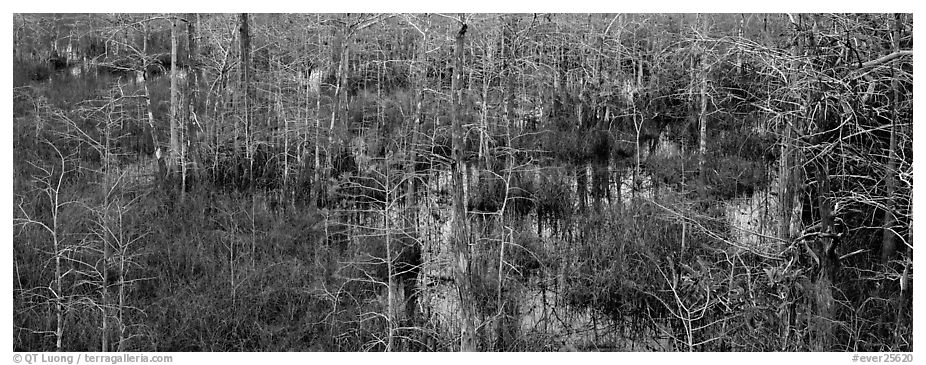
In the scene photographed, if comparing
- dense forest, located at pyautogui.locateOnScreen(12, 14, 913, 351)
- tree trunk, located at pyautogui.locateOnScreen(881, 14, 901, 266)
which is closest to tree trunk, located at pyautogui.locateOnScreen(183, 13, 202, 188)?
dense forest, located at pyautogui.locateOnScreen(12, 14, 913, 351)

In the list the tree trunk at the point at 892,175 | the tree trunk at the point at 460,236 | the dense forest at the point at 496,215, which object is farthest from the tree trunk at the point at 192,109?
the tree trunk at the point at 892,175

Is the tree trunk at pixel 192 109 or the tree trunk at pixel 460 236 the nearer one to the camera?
the tree trunk at pixel 460 236

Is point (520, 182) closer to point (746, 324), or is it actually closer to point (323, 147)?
point (323, 147)

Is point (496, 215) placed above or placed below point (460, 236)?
below

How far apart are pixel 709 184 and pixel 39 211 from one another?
Result: 10.5 metres

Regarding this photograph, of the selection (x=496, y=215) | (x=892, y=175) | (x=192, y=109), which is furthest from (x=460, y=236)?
(x=192, y=109)

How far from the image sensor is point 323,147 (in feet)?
42.7

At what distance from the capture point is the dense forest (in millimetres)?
7012

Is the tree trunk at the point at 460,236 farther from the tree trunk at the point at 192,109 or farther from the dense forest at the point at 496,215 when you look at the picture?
the tree trunk at the point at 192,109

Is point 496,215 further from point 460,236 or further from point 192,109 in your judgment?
point 192,109

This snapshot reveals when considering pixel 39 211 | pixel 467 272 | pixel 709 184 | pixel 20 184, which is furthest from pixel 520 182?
pixel 20 184

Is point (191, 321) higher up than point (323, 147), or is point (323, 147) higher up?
point (323, 147)

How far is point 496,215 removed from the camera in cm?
1067

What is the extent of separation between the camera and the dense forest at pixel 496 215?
7012mm
